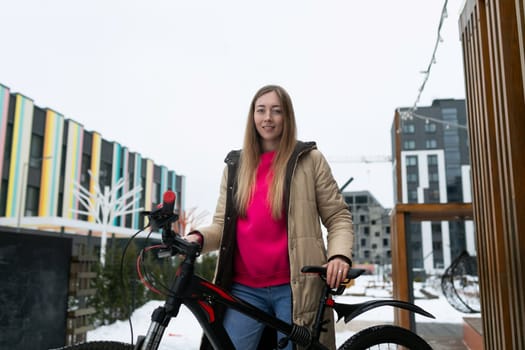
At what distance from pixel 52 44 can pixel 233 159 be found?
85.9ft

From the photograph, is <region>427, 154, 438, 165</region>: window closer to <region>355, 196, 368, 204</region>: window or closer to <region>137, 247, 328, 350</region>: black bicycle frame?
<region>355, 196, 368, 204</region>: window

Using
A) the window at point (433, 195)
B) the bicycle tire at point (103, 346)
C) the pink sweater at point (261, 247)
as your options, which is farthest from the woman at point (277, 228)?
the window at point (433, 195)

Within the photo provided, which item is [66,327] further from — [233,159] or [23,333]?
[233,159]

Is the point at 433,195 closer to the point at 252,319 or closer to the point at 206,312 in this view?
the point at 252,319

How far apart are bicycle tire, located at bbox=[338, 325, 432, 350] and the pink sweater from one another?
319 millimetres

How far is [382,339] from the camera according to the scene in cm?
180

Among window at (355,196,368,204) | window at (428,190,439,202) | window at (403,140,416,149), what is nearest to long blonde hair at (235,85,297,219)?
window at (428,190,439,202)

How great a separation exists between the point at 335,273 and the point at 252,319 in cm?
34

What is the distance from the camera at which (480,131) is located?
7.16ft

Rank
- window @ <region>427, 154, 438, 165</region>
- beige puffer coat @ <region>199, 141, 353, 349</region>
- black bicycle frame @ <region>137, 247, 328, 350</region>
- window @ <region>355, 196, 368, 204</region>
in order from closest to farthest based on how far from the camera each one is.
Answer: black bicycle frame @ <region>137, 247, 328, 350</region>, beige puffer coat @ <region>199, 141, 353, 349</region>, window @ <region>427, 154, 438, 165</region>, window @ <region>355, 196, 368, 204</region>

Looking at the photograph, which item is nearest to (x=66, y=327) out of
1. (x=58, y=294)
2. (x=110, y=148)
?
(x=58, y=294)

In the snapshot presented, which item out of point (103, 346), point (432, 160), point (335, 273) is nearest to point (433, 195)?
point (432, 160)

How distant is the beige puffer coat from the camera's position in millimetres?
1688

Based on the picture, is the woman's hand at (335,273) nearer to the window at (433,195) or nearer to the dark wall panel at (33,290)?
the dark wall panel at (33,290)
